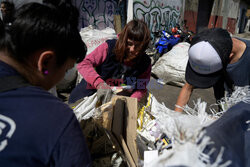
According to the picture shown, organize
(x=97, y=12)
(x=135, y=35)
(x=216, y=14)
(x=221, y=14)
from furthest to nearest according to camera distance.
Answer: (x=221, y=14) < (x=216, y=14) < (x=97, y=12) < (x=135, y=35)

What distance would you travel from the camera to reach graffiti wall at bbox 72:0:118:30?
4.43 metres

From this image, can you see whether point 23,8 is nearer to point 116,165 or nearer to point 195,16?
point 116,165

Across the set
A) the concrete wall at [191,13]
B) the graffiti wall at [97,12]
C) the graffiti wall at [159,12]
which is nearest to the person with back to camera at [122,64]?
the graffiti wall at [97,12]

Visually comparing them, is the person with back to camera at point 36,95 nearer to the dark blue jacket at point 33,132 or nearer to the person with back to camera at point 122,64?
the dark blue jacket at point 33,132

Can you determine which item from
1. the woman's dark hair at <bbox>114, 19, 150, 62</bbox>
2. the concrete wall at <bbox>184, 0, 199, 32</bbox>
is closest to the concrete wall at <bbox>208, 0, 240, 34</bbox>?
the concrete wall at <bbox>184, 0, 199, 32</bbox>

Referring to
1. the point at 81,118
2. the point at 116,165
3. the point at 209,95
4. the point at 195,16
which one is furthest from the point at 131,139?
the point at 195,16

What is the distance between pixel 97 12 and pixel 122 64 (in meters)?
3.56

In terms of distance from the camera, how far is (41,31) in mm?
607

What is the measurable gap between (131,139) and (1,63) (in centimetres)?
73

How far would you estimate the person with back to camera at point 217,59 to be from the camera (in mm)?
1050

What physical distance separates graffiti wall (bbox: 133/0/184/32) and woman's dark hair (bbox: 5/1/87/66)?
5402 millimetres

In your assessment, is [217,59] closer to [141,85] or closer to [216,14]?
[141,85]

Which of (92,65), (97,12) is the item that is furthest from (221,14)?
(92,65)

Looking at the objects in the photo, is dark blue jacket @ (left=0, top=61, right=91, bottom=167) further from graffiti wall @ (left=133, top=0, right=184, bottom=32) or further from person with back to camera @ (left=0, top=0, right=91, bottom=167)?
graffiti wall @ (left=133, top=0, right=184, bottom=32)
